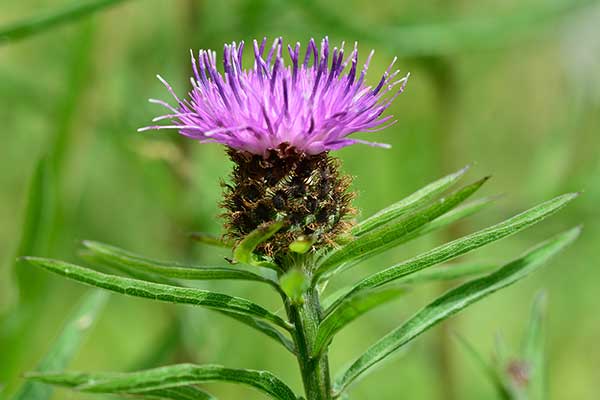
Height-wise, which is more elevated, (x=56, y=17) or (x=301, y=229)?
(x=56, y=17)

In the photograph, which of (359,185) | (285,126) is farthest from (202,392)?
(359,185)

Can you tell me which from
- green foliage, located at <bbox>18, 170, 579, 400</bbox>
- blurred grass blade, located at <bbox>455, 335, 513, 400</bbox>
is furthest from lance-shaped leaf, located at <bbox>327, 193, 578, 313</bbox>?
blurred grass blade, located at <bbox>455, 335, 513, 400</bbox>

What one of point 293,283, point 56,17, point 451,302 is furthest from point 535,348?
point 56,17

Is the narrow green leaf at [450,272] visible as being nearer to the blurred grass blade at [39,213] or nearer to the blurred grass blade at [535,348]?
the blurred grass blade at [535,348]

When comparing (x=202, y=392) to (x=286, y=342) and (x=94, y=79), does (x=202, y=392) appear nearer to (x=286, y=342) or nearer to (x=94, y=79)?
(x=286, y=342)

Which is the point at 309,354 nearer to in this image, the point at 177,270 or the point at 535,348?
the point at 177,270
